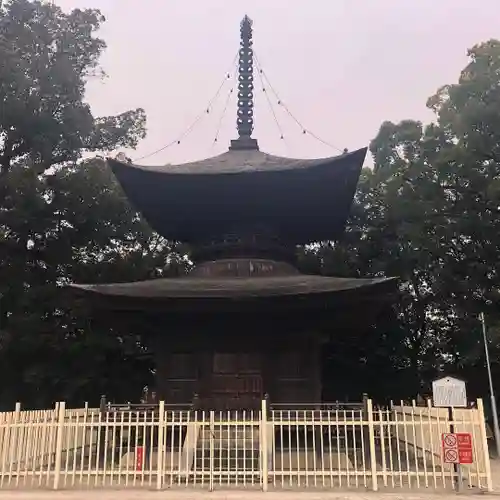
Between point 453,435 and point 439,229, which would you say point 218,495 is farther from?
point 439,229

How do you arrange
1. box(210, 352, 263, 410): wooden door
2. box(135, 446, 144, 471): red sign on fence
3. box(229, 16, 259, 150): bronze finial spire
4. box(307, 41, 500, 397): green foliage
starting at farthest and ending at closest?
box(307, 41, 500, 397): green foliage < box(229, 16, 259, 150): bronze finial spire < box(210, 352, 263, 410): wooden door < box(135, 446, 144, 471): red sign on fence

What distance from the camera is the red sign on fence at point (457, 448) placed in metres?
10.1

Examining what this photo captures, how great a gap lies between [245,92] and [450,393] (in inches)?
518

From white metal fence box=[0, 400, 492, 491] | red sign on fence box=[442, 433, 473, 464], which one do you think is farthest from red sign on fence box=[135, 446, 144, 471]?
red sign on fence box=[442, 433, 473, 464]

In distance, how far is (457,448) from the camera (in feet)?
33.3

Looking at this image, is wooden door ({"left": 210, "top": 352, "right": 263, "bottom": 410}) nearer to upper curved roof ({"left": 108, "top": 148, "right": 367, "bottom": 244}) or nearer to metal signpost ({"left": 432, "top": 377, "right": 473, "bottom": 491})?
upper curved roof ({"left": 108, "top": 148, "right": 367, "bottom": 244})

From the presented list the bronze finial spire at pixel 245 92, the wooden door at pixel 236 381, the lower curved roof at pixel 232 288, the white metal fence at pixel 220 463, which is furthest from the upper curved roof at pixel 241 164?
the white metal fence at pixel 220 463

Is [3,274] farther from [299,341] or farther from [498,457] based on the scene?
[498,457]

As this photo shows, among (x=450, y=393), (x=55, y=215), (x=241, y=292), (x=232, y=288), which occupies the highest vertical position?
(x=55, y=215)

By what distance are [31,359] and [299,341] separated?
1266cm

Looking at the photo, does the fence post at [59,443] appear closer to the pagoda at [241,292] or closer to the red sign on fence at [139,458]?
the red sign on fence at [139,458]

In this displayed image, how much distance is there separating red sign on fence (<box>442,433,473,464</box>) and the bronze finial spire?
11.9 metres

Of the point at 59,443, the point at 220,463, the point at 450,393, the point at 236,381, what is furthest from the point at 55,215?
the point at 450,393

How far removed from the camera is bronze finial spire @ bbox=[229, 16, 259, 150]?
770 inches
